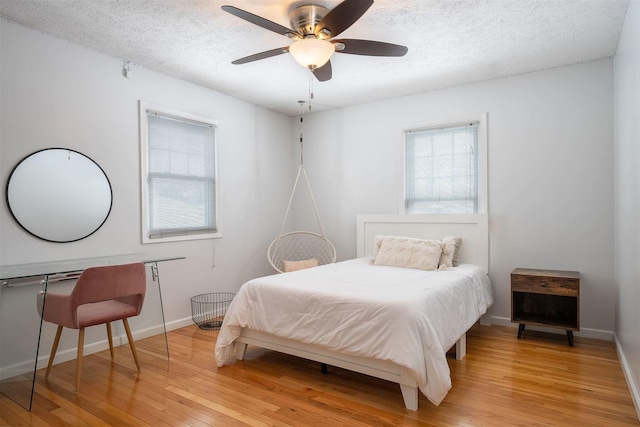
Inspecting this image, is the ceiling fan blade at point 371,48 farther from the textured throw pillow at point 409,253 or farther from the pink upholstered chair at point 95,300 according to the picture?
the pink upholstered chair at point 95,300

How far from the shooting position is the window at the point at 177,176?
378 centimetres

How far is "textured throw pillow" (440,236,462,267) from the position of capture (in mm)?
3842

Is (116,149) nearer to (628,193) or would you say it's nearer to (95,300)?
(95,300)

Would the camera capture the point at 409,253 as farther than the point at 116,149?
Yes

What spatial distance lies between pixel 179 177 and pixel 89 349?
5.82ft

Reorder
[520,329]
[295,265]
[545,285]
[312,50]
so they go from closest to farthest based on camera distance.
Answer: [312,50] → [545,285] → [520,329] → [295,265]

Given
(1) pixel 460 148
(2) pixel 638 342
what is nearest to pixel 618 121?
(1) pixel 460 148

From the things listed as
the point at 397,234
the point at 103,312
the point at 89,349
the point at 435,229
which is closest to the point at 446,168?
the point at 435,229

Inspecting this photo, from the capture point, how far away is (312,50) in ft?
8.38

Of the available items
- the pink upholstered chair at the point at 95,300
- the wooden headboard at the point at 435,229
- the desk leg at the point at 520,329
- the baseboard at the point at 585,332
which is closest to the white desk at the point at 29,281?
the pink upholstered chair at the point at 95,300

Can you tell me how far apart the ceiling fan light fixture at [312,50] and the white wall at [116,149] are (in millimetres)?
1901

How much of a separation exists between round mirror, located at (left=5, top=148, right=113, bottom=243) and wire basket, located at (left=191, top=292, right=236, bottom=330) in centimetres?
137

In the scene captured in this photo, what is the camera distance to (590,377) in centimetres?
276

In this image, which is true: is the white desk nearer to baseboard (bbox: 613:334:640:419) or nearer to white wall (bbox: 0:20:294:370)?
white wall (bbox: 0:20:294:370)
